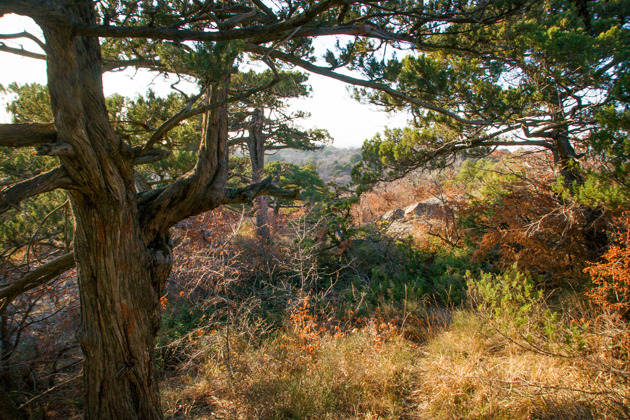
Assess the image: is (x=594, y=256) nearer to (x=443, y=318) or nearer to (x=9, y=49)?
(x=443, y=318)

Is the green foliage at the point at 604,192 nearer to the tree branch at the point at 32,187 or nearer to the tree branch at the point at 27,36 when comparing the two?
the tree branch at the point at 32,187

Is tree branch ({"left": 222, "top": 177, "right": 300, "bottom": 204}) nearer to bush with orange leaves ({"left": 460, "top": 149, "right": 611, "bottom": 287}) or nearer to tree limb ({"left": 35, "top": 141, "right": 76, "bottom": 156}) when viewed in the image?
tree limb ({"left": 35, "top": 141, "right": 76, "bottom": 156})

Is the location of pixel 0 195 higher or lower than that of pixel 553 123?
lower

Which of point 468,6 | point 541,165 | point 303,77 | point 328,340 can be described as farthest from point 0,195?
point 303,77

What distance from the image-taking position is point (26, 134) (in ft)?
6.51

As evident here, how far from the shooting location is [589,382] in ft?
10.1

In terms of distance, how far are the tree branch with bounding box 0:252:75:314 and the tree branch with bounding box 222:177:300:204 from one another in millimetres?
1444

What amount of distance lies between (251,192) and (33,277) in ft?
6.46

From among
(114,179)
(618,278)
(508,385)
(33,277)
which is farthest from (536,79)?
(33,277)

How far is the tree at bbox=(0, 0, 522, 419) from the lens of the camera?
1976mm

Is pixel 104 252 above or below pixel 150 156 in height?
below

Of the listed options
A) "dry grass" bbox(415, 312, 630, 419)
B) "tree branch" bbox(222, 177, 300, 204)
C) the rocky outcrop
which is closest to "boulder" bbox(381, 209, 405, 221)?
the rocky outcrop

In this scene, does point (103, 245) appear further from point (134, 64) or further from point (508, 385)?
point (508, 385)

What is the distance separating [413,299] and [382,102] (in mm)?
3794
